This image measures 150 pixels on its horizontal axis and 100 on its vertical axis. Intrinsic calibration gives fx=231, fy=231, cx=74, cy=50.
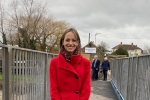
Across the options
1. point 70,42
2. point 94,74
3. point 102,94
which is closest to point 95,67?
point 94,74

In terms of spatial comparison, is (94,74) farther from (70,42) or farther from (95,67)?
(70,42)

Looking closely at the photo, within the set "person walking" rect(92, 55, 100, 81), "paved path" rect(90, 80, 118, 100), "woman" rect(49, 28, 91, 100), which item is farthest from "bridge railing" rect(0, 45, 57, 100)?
"person walking" rect(92, 55, 100, 81)

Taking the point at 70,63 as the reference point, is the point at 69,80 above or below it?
below

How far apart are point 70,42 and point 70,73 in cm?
37

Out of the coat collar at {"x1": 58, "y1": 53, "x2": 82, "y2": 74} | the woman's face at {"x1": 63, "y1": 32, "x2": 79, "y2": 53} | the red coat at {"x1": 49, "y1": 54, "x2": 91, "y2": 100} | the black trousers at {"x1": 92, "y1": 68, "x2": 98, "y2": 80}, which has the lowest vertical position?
the black trousers at {"x1": 92, "y1": 68, "x2": 98, "y2": 80}

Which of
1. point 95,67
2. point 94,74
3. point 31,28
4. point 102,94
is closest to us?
point 102,94

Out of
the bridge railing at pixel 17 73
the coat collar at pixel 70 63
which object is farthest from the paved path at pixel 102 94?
the coat collar at pixel 70 63

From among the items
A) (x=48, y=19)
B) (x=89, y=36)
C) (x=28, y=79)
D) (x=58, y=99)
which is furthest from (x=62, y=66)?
(x=89, y=36)

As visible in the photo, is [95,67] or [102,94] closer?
[102,94]

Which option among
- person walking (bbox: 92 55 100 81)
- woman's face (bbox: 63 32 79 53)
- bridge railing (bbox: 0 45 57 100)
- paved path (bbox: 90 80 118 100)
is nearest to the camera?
bridge railing (bbox: 0 45 57 100)

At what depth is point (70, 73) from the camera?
2.66 meters

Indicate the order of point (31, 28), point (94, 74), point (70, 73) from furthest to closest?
point (31, 28) < point (94, 74) < point (70, 73)

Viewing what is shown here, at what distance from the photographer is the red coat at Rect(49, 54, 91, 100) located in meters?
2.67

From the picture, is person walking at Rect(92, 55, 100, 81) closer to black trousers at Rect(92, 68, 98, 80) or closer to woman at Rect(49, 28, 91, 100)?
black trousers at Rect(92, 68, 98, 80)
